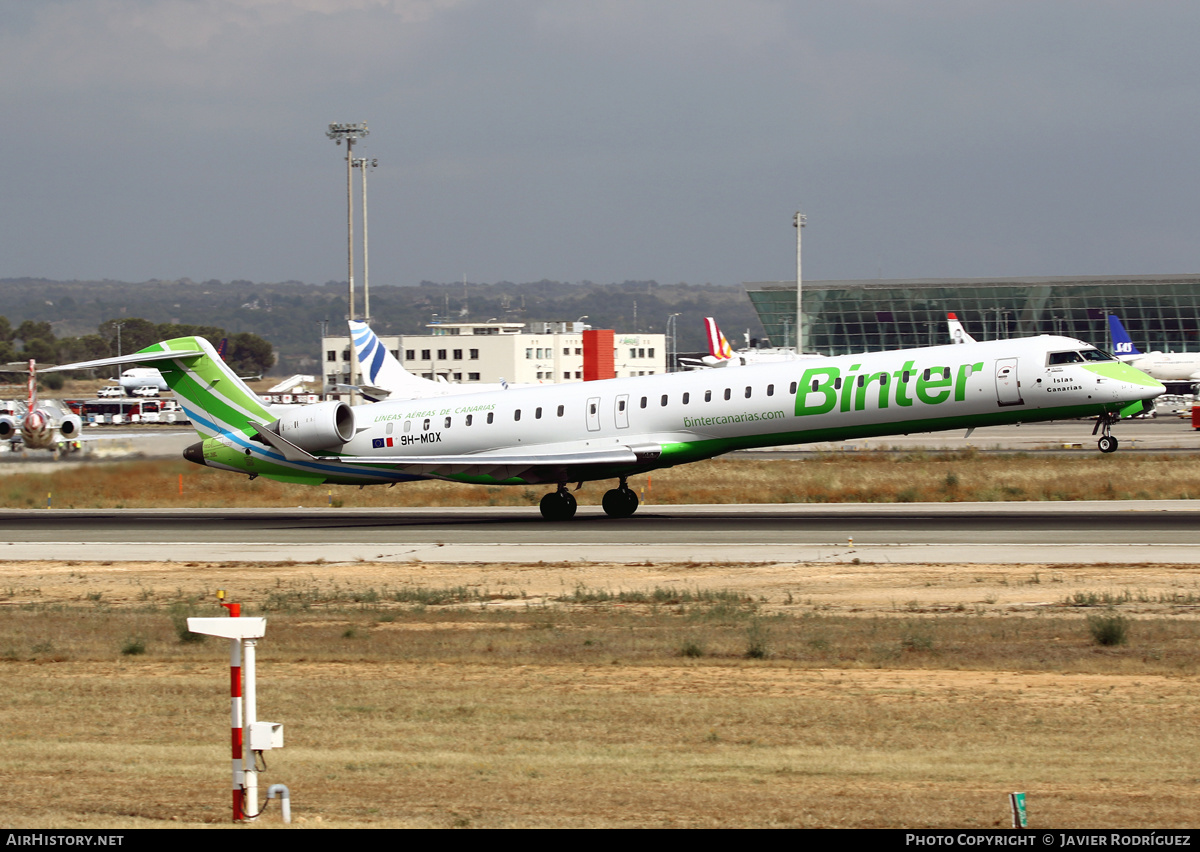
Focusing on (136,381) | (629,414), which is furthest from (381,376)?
(136,381)

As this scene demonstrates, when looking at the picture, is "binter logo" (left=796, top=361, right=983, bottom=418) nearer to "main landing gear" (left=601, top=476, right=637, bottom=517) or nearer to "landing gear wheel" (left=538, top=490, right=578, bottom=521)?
"main landing gear" (left=601, top=476, right=637, bottom=517)

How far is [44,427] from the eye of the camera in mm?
50219

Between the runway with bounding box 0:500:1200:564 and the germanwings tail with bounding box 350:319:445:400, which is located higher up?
the germanwings tail with bounding box 350:319:445:400

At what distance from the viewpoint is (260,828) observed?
28.6ft

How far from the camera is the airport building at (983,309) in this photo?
12825 cm

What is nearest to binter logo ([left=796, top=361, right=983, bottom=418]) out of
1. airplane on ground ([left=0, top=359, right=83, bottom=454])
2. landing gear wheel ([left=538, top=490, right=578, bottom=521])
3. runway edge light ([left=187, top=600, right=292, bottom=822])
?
landing gear wheel ([left=538, top=490, right=578, bottom=521])

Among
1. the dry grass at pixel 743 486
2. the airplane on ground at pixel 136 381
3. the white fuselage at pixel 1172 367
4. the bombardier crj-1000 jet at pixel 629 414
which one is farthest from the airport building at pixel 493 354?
the bombardier crj-1000 jet at pixel 629 414

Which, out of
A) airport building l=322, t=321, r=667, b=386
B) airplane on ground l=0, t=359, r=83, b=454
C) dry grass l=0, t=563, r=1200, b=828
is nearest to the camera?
dry grass l=0, t=563, r=1200, b=828

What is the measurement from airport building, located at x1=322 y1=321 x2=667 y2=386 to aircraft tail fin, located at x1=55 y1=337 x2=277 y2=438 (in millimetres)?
103329

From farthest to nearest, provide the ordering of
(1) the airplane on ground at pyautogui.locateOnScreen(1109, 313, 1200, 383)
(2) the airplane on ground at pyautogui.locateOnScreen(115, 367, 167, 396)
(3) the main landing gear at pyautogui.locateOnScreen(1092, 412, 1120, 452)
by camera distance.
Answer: (2) the airplane on ground at pyautogui.locateOnScreen(115, 367, 167, 396) → (1) the airplane on ground at pyautogui.locateOnScreen(1109, 313, 1200, 383) → (3) the main landing gear at pyautogui.locateOnScreen(1092, 412, 1120, 452)

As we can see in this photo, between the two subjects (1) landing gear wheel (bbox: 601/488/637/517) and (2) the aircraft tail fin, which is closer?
(1) landing gear wheel (bbox: 601/488/637/517)

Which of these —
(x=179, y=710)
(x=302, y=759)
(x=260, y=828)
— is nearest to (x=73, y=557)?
(x=179, y=710)

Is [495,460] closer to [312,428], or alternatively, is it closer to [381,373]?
[312,428]

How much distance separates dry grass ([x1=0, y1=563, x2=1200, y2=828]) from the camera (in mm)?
9203
